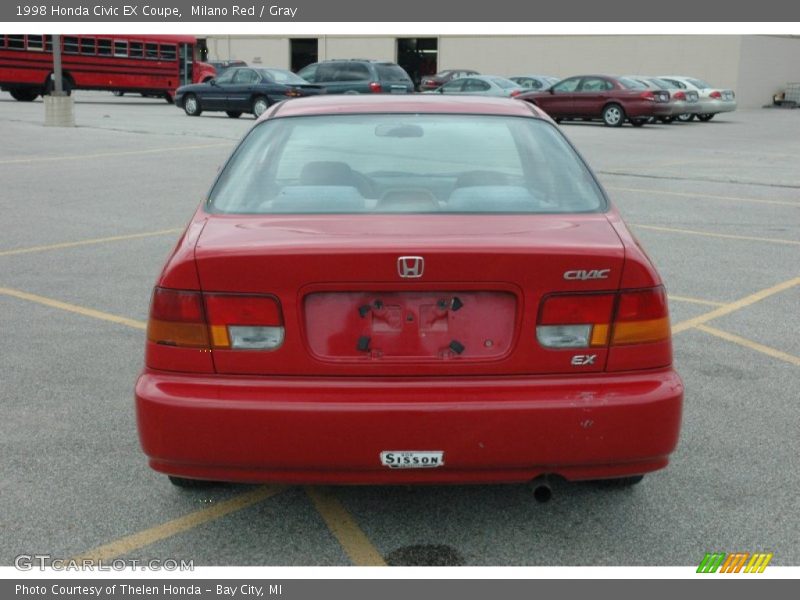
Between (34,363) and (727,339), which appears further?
(727,339)

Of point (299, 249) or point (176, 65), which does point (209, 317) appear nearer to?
point (299, 249)

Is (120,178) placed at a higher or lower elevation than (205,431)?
lower

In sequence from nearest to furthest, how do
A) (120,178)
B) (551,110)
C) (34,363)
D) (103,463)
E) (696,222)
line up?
(103,463) < (34,363) < (696,222) < (120,178) < (551,110)

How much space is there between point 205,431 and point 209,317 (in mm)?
363

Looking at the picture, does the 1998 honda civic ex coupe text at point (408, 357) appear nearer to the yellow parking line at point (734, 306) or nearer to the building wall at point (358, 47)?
the yellow parking line at point (734, 306)

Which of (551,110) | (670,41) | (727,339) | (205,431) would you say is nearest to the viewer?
(205,431)

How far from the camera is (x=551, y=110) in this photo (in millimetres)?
29891

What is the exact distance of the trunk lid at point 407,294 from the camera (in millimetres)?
3105

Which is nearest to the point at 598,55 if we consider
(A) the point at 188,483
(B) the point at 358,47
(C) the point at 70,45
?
(B) the point at 358,47

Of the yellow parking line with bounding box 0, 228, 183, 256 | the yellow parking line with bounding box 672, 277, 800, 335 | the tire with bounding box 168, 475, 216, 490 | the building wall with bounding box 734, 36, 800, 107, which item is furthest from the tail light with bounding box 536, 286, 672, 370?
the building wall with bounding box 734, 36, 800, 107

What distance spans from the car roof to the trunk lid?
1236 mm

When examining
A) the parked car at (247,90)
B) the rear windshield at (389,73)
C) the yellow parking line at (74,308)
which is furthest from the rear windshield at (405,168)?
the rear windshield at (389,73)

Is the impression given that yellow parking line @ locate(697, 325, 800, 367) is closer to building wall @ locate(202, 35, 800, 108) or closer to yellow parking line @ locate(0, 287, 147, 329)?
yellow parking line @ locate(0, 287, 147, 329)

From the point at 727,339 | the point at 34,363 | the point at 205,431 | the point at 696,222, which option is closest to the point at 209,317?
the point at 205,431
